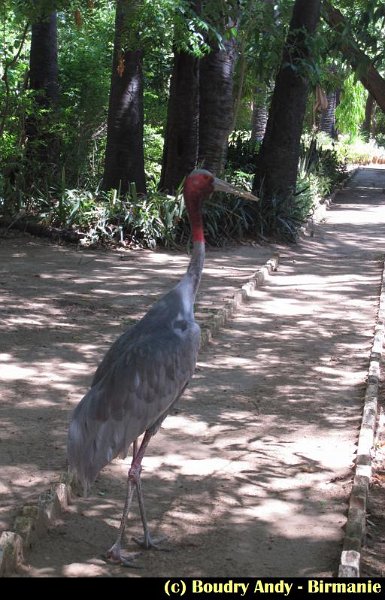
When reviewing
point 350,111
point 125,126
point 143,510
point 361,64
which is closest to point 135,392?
point 143,510

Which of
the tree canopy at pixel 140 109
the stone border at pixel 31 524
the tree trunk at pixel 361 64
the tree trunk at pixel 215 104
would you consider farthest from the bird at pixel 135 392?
the tree trunk at pixel 215 104

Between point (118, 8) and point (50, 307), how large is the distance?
511 centimetres

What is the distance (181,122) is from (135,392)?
11.4 metres

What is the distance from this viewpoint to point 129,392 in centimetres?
464

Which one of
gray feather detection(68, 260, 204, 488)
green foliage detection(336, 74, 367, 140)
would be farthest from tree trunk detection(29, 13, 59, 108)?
green foliage detection(336, 74, 367, 140)

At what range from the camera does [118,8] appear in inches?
504

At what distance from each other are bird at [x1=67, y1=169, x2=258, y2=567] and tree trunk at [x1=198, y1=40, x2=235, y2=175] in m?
11.4

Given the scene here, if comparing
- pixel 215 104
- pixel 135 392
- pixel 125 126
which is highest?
pixel 215 104

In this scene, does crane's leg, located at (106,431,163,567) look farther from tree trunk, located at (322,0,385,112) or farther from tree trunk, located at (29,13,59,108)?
tree trunk, located at (29,13,59,108)

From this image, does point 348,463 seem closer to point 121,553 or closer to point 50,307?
point 121,553

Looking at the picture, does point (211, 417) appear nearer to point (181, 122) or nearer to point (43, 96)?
point (181, 122)

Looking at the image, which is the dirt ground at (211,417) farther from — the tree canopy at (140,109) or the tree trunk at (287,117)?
the tree trunk at (287,117)

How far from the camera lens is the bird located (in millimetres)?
4523

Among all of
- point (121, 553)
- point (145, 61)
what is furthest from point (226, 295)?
point (145, 61)
